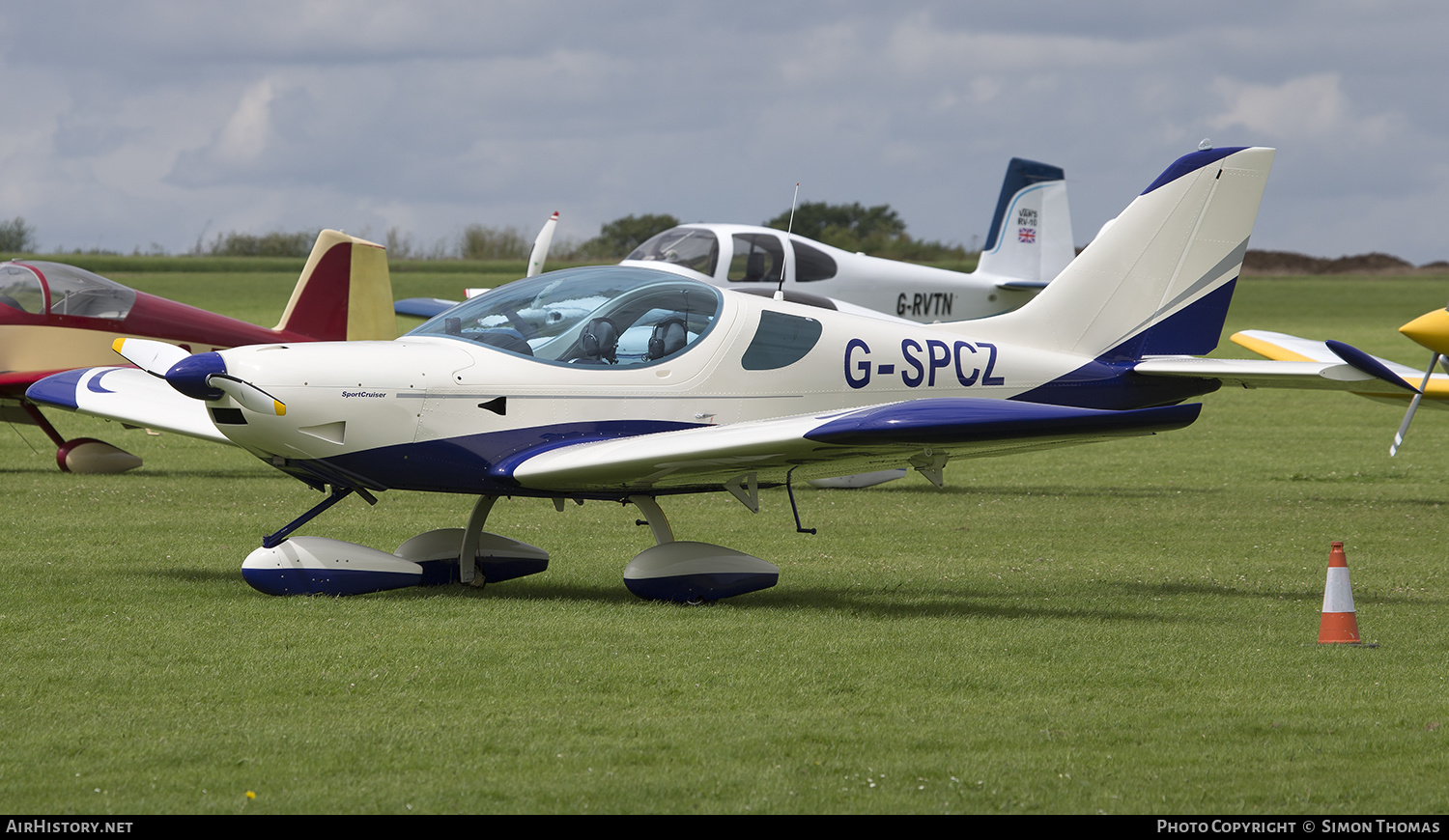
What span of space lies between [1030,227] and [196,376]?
74.5ft

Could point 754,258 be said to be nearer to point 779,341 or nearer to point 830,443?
point 779,341

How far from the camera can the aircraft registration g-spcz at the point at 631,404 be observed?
7.33m

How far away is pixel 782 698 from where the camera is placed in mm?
5723

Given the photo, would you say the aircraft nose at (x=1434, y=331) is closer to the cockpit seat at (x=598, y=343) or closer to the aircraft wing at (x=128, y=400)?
the cockpit seat at (x=598, y=343)

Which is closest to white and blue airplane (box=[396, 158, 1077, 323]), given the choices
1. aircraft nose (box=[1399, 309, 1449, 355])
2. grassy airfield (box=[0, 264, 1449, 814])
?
grassy airfield (box=[0, 264, 1449, 814])

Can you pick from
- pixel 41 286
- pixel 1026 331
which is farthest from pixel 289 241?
pixel 1026 331

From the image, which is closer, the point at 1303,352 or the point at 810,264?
the point at 1303,352

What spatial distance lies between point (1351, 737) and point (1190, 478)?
10.7 meters

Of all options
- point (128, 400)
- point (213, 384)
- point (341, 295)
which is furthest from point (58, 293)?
point (213, 384)

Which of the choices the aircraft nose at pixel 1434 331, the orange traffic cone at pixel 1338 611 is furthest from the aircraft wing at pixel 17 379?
the aircraft nose at pixel 1434 331

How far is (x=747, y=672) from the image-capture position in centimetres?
615

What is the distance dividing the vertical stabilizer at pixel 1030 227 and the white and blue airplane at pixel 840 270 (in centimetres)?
3

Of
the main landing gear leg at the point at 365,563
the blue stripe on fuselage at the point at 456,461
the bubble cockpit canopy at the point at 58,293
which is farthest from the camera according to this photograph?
the bubble cockpit canopy at the point at 58,293

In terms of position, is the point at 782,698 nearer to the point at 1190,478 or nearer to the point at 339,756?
the point at 339,756
